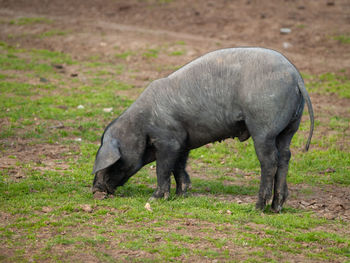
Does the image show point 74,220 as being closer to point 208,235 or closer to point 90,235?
point 90,235

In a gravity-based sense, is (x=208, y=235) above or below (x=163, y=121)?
below

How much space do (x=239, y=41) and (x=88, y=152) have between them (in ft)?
32.5

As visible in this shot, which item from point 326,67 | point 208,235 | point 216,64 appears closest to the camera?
point 208,235

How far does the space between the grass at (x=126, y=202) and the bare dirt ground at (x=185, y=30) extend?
2444 mm

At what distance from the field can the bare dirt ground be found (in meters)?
0.08

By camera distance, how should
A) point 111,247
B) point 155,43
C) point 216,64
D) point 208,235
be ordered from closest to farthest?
1. point 111,247
2. point 208,235
3. point 216,64
4. point 155,43

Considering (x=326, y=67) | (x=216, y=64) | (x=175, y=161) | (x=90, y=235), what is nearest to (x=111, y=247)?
(x=90, y=235)

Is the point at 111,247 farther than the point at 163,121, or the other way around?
the point at 163,121

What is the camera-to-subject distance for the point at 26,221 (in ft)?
24.3

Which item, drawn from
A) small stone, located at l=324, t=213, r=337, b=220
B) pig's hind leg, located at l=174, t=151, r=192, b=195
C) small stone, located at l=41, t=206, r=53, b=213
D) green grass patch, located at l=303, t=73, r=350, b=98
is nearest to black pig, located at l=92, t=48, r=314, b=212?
pig's hind leg, located at l=174, t=151, r=192, b=195

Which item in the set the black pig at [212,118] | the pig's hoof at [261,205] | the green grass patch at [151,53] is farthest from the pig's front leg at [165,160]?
the green grass patch at [151,53]

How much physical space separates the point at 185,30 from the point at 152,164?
1097cm

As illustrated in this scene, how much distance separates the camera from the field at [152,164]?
22.3 feet

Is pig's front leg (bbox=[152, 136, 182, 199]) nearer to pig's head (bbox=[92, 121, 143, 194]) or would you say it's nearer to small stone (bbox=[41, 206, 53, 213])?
pig's head (bbox=[92, 121, 143, 194])
